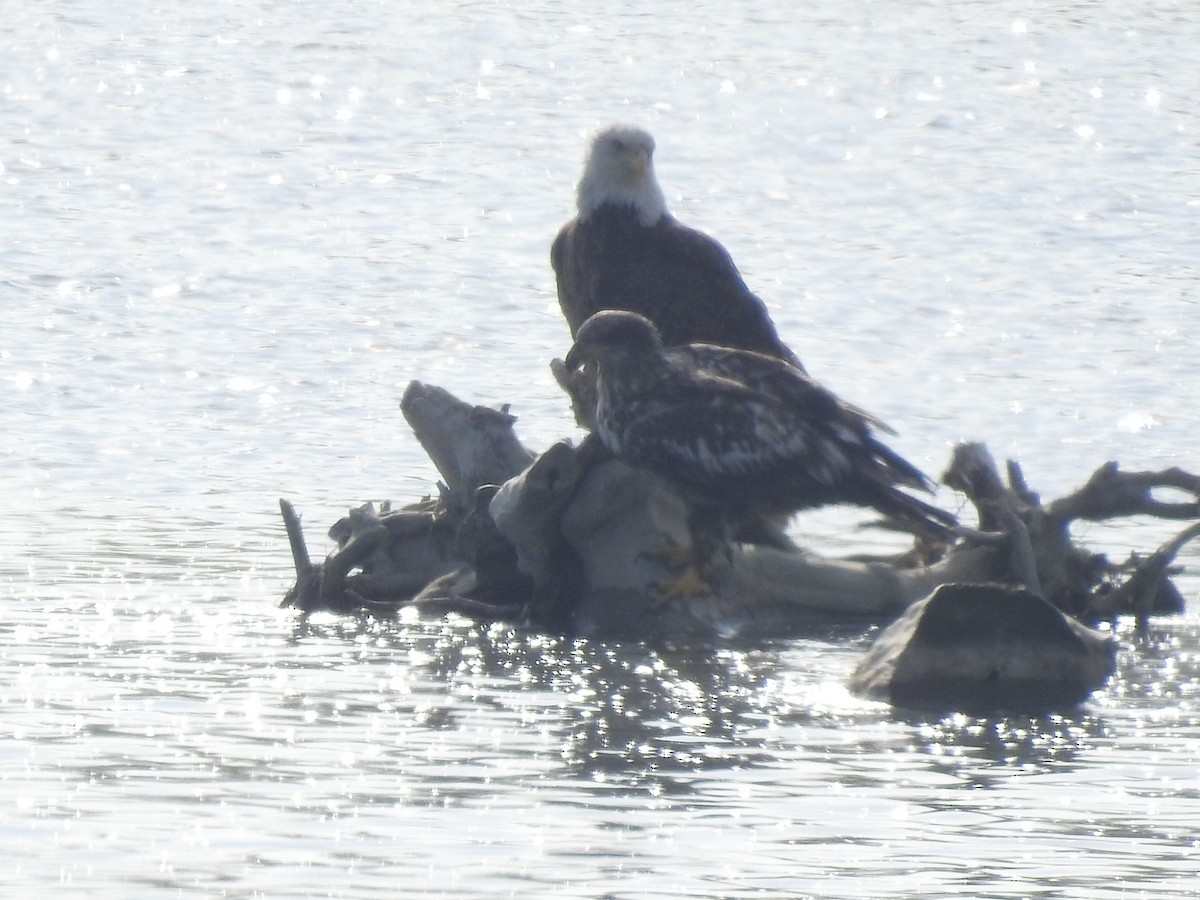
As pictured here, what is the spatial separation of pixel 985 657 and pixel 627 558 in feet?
6.47

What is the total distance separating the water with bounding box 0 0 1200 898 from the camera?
6.36m

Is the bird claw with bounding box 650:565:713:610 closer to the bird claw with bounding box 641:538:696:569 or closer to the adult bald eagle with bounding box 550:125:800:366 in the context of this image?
the bird claw with bounding box 641:538:696:569

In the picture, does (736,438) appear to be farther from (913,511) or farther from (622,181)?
(622,181)

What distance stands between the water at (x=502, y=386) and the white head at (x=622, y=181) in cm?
157

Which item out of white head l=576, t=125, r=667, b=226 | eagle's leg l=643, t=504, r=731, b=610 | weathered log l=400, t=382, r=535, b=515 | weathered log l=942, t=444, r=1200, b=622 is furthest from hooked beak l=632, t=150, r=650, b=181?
weathered log l=942, t=444, r=1200, b=622

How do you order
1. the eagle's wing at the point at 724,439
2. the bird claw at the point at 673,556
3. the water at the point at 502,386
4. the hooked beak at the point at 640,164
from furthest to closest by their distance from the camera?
the hooked beak at the point at 640,164
the bird claw at the point at 673,556
the eagle's wing at the point at 724,439
the water at the point at 502,386

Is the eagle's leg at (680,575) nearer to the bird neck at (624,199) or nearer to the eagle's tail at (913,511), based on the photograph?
the eagle's tail at (913,511)

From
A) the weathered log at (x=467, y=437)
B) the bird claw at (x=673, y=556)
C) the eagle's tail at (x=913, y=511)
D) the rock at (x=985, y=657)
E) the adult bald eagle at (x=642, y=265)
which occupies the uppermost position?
the adult bald eagle at (x=642, y=265)

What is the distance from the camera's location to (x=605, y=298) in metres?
10.7

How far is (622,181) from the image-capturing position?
36.4 feet

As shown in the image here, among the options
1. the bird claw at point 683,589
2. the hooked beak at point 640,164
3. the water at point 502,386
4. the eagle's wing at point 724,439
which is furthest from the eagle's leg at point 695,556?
the hooked beak at point 640,164

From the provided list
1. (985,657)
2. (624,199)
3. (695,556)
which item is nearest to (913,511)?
(695,556)

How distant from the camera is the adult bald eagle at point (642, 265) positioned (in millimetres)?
10742

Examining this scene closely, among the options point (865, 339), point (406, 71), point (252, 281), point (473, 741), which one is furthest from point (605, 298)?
point (406, 71)
